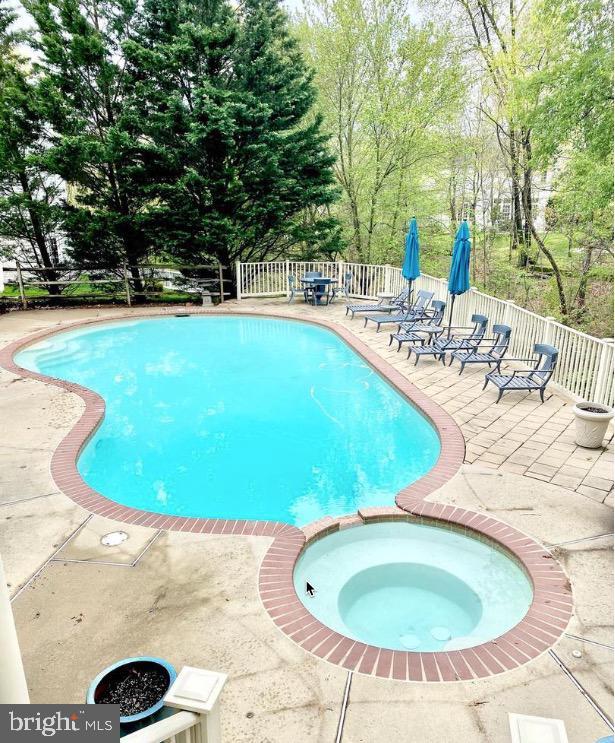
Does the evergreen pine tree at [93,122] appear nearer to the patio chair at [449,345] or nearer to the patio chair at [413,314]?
the patio chair at [413,314]

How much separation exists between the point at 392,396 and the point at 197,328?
24.5 feet

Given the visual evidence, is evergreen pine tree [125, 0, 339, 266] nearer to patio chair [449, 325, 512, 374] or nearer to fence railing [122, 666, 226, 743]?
patio chair [449, 325, 512, 374]

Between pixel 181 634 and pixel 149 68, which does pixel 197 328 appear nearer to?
pixel 149 68

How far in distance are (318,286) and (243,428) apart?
937cm

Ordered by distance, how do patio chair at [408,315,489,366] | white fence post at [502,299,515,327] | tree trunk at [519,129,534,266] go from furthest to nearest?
tree trunk at [519,129,534,266] → white fence post at [502,299,515,327] → patio chair at [408,315,489,366]

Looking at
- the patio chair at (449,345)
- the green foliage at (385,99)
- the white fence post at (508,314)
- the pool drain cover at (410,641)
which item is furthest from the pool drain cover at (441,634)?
the green foliage at (385,99)

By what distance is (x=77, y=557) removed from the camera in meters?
4.15

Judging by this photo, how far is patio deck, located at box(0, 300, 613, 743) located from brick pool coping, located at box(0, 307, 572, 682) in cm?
8

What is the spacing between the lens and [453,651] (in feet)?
10.7

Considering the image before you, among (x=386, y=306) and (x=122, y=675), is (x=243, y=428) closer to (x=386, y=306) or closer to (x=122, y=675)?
(x=122, y=675)

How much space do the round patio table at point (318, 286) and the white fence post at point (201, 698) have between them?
1443 cm

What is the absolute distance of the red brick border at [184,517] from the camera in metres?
4.61

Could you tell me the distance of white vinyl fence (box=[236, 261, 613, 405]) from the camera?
717 cm

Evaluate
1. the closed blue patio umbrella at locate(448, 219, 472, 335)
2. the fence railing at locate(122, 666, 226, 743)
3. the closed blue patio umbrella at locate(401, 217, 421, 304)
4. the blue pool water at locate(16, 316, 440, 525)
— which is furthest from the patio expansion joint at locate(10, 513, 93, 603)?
the closed blue patio umbrella at locate(401, 217, 421, 304)
